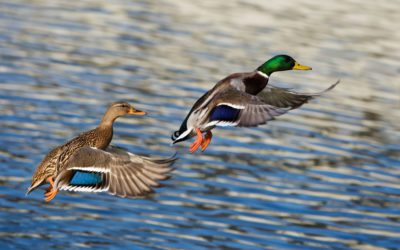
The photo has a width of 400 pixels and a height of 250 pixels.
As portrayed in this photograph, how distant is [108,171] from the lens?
9.86m

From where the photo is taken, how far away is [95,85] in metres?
22.9

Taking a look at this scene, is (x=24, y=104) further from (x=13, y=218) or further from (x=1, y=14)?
(x=1, y=14)

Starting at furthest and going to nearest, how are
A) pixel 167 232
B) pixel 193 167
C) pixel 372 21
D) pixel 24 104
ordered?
pixel 372 21, pixel 24 104, pixel 193 167, pixel 167 232

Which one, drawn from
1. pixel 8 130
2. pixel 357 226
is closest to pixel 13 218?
pixel 8 130

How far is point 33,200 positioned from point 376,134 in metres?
8.00

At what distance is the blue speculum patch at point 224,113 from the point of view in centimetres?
950

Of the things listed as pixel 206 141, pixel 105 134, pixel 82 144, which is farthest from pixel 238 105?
pixel 82 144

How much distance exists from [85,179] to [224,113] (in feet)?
4.87

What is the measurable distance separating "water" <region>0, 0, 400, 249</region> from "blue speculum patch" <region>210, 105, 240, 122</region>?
560cm

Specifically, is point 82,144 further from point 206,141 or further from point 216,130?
point 216,130

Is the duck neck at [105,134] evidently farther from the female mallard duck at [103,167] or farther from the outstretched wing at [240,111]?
the outstretched wing at [240,111]

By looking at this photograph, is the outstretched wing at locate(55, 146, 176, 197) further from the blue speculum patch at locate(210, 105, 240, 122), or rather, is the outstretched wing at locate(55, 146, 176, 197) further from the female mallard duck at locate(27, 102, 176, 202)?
the blue speculum patch at locate(210, 105, 240, 122)

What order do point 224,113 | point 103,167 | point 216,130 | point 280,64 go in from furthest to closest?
point 216,130, point 280,64, point 103,167, point 224,113

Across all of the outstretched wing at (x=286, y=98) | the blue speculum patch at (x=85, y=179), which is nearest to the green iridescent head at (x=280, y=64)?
the outstretched wing at (x=286, y=98)
